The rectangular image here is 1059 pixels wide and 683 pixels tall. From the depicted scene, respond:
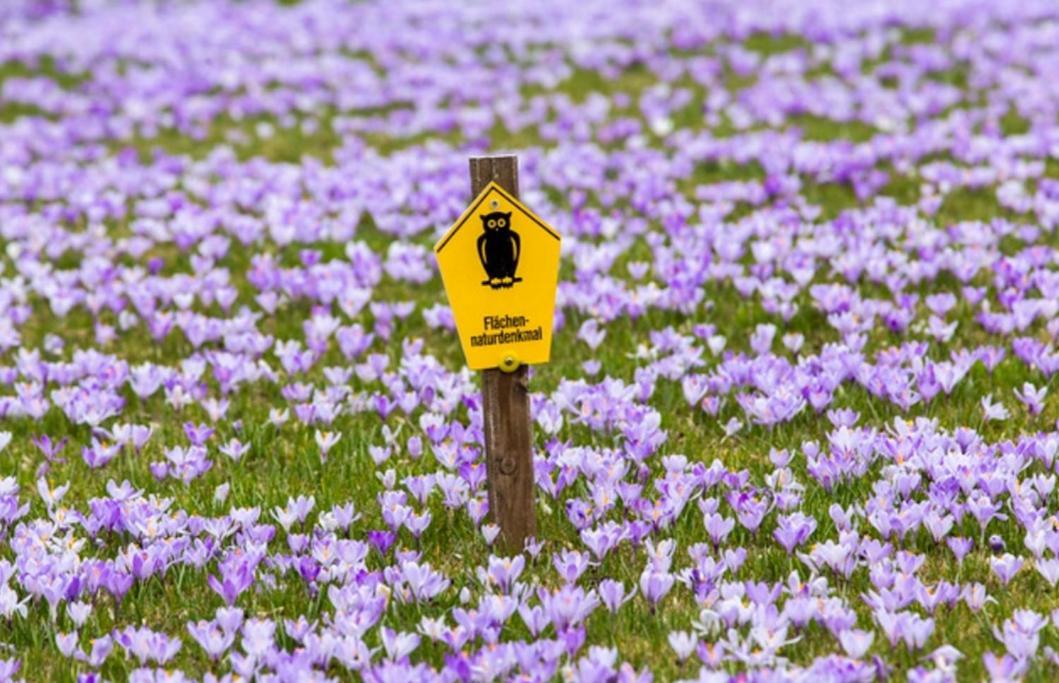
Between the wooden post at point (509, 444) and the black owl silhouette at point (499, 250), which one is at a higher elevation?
the black owl silhouette at point (499, 250)

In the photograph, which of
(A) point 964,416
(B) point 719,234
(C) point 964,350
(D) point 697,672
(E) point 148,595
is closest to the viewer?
(D) point 697,672

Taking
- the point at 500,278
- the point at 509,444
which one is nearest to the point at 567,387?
the point at 509,444

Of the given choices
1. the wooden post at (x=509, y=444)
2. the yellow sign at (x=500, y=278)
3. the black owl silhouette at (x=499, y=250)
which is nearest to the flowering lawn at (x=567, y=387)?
the wooden post at (x=509, y=444)

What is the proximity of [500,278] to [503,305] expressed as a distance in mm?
92

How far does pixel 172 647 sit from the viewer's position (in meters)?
4.16

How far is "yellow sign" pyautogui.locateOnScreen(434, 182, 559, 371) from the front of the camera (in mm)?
4590

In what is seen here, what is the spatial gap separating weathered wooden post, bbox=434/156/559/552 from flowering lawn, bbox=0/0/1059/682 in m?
0.31

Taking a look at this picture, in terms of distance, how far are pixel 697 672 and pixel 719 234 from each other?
4.89 meters

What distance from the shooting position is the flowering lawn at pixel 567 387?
4320 millimetres

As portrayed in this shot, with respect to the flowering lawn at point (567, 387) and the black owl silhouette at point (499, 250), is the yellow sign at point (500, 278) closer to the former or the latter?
the black owl silhouette at point (499, 250)

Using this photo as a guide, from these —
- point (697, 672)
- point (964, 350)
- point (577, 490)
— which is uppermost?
point (964, 350)

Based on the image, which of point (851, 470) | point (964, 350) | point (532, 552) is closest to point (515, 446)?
point (532, 552)

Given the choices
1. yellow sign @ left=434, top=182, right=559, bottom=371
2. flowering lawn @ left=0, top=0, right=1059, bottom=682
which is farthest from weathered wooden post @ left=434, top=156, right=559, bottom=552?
flowering lawn @ left=0, top=0, right=1059, bottom=682

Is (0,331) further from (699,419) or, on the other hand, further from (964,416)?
(964,416)
